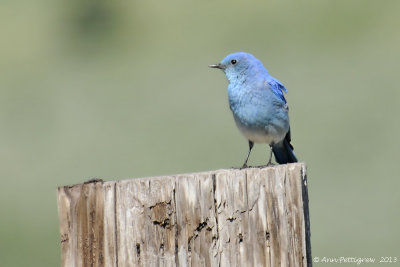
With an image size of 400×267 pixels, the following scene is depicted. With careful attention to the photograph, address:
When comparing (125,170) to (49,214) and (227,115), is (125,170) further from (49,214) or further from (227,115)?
(227,115)

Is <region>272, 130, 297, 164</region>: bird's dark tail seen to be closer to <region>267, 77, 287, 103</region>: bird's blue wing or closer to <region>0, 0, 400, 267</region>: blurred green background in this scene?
<region>267, 77, 287, 103</region>: bird's blue wing

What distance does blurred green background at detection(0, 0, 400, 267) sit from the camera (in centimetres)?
1391

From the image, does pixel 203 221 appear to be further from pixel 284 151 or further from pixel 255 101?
pixel 284 151

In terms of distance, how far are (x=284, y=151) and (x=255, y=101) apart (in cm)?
78

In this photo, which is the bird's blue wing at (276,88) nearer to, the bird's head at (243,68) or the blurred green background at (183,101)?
the bird's head at (243,68)

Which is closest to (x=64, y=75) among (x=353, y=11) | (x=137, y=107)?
(x=137, y=107)

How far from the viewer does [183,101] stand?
17484 mm

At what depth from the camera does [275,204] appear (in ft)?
14.3

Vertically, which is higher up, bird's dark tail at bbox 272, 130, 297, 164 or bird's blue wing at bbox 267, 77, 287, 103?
bird's blue wing at bbox 267, 77, 287, 103

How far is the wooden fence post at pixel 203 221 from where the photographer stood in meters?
4.32

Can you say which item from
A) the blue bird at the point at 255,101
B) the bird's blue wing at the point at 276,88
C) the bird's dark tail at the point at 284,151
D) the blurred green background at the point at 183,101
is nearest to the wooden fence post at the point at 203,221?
the blue bird at the point at 255,101

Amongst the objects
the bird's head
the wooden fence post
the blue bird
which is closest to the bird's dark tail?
the blue bird

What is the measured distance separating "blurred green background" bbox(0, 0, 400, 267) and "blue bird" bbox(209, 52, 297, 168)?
4324mm

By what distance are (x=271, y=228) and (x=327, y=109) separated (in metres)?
12.2
